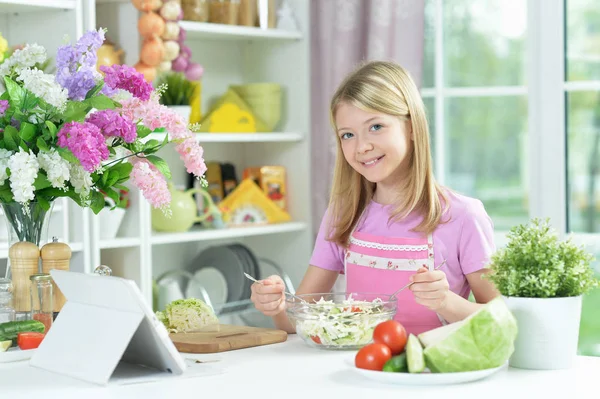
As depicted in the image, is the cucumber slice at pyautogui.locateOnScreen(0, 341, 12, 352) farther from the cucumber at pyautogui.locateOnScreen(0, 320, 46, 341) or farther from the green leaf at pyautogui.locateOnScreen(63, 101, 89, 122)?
the green leaf at pyautogui.locateOnScreen(63, 101, 89, 122)

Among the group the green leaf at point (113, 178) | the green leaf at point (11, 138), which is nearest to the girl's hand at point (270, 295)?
the green leaf at point (113, 178)

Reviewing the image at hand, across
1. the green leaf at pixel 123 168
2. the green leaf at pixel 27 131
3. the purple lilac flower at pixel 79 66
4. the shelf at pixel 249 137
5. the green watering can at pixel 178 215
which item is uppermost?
the purple lilac flower at pixel 79 66

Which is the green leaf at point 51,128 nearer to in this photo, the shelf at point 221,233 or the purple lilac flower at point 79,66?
the purple lilac flower at point 79,66

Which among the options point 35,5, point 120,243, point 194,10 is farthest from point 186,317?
point 194,10

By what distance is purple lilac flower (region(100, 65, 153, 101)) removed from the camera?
1980 millimetres

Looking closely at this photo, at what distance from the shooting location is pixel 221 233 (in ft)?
11.8

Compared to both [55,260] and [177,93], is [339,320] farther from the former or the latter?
[177,93]

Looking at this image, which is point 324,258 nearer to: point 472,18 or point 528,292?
point 528,292

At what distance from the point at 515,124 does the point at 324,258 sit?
1.49m

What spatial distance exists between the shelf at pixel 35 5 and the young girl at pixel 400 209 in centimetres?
121

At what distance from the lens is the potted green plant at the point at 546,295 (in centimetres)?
163

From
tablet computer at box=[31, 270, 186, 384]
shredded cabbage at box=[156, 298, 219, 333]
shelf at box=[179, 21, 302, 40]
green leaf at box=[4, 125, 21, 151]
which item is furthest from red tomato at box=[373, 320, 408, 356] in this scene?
shelf at box=[179, 21, 302, 40]

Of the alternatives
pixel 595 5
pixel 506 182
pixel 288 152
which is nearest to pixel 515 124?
pixel 506 182

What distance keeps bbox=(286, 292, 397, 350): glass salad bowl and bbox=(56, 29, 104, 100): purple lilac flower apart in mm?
601
